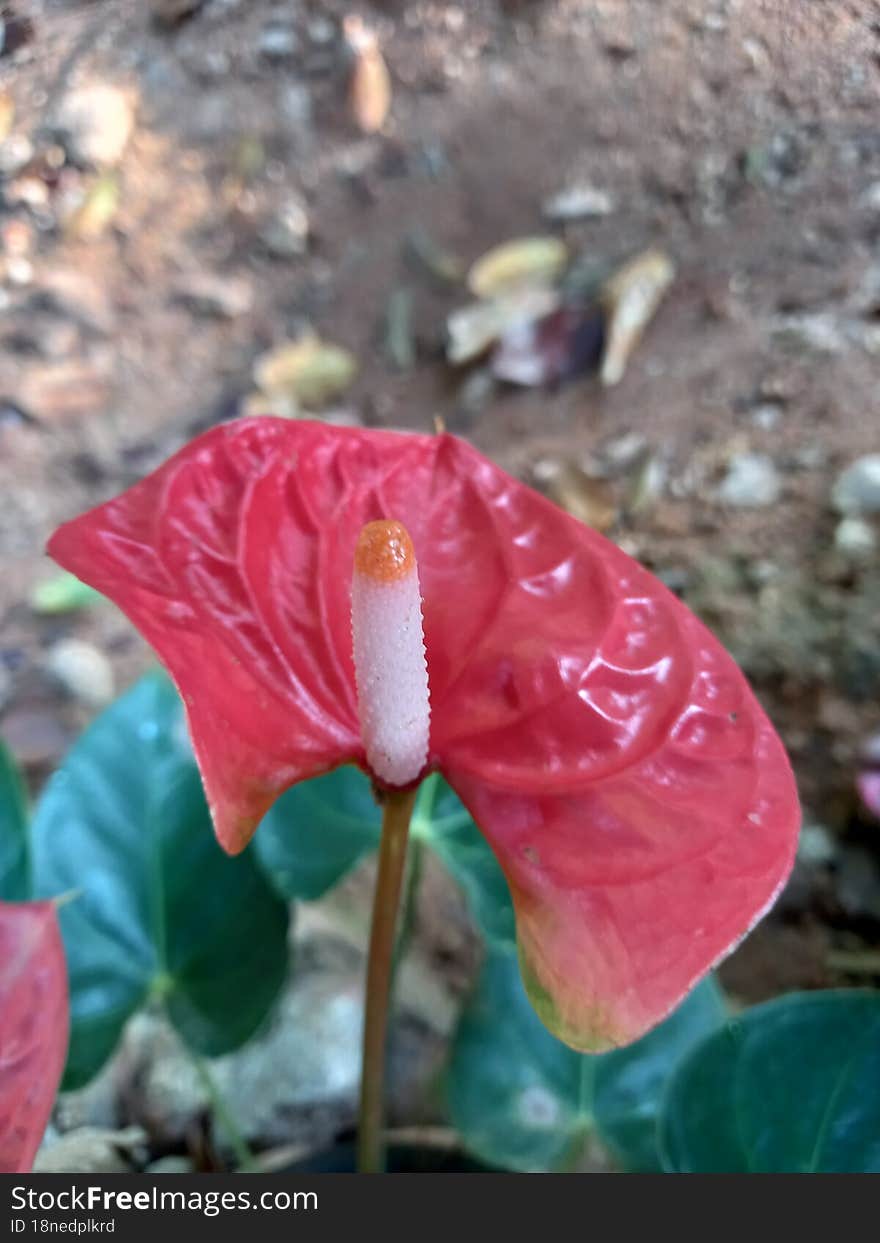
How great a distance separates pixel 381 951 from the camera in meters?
0.42

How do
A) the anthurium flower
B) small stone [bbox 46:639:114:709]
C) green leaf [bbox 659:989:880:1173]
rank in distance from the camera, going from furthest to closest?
small stone [bbox 46:639:114:709]
green leaf [bbox 659:989:880:1173]
the anthurium flower

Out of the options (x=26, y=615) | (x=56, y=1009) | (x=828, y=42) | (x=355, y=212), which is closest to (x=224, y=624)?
(x=56, y=1009)

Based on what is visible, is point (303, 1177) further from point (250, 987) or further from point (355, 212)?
point (355, 212)

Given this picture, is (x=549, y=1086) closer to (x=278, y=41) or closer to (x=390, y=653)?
(x=390, y=653)

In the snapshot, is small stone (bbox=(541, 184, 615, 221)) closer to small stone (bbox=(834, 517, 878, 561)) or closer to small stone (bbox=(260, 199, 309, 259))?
small stone (bbox=(260, 199, 309, 259))

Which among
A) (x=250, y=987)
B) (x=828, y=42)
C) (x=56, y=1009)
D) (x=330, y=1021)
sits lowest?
(x=330, y=1021)

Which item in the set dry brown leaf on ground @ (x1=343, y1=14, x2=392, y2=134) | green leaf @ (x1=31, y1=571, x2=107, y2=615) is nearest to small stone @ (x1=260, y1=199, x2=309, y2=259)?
dry brown leaf on ground @ (x1=343, y1=14, x2=392, y2=134)

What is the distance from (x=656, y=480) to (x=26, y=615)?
63 centimetres

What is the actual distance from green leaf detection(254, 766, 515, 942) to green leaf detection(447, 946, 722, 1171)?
0.18 feet

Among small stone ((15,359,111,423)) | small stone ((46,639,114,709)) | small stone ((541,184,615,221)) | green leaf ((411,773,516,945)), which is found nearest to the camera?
green leaf ((411,773,516,945))

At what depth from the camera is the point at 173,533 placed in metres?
0.38

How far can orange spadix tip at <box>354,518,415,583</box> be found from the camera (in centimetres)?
31

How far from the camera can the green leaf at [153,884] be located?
1.84 ft

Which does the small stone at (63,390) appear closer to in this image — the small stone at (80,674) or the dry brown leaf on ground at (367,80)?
the small stone at (80,674)
